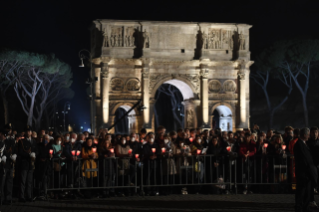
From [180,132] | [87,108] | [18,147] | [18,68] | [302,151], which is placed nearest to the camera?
[302,151]

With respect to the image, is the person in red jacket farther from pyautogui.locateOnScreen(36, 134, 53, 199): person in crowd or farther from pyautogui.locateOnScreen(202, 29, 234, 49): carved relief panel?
pyautogui.locateOnScreen(202, 29, 234, 49): carved relief panel

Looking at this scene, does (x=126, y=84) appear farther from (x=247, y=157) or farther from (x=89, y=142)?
(x=247, y=157)

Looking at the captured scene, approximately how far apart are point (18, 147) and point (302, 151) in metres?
7.07

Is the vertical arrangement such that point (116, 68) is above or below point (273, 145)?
above

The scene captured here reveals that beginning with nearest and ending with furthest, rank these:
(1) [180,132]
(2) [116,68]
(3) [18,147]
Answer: (3) [18,147] < (1) [180,132] < (2) [116,68]

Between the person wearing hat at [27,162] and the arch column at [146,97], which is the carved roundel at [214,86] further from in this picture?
the person wearing hat at [27,162]

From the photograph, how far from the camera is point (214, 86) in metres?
43.6

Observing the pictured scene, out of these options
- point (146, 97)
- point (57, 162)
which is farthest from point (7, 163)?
point (146, 97)

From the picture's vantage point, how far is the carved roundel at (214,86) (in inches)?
1713

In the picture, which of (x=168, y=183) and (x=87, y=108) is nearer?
(x=168, y=183)

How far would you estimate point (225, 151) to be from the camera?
645 inches

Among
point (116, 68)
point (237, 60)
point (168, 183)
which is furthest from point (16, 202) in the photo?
point (237, 60)

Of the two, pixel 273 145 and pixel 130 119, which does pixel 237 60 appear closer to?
pixel 130 119

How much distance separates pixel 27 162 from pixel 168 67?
28675 millimetres
